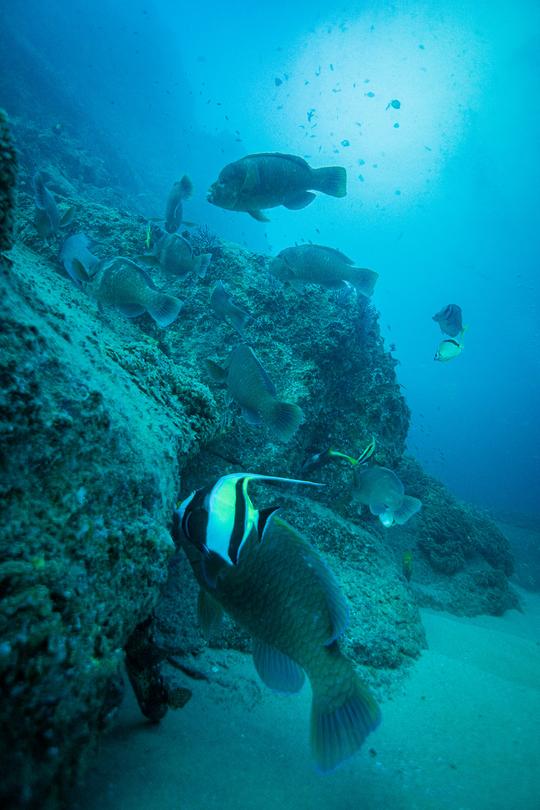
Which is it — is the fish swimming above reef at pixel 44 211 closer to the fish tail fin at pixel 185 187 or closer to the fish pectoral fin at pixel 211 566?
the fish tail fin at pixel 185 187

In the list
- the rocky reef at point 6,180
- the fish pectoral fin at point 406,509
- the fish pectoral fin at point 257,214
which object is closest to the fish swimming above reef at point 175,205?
the fish pectoral fin at point 257,214

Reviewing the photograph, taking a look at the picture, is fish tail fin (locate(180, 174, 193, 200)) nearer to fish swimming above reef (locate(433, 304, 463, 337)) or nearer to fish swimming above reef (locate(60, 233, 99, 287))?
fish swimming above reef (locate(60, 233, 99, 287))

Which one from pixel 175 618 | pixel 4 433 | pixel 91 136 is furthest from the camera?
pixel 91 136

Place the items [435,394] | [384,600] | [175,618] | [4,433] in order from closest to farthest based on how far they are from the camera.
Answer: [4,433] < [175,618] < [384,600] < [435,394]

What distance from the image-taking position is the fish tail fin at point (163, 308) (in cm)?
311

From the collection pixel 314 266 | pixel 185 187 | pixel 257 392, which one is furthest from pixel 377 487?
pixel 185 187

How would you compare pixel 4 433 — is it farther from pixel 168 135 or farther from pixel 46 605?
pixel 168 135

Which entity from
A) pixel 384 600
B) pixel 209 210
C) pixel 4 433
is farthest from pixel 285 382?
pixel 209 210

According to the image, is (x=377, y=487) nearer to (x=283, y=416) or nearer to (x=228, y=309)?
(x=283, y=416)

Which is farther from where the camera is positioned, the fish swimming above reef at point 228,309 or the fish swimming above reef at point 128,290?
the fish swimming above reef at point 228,309

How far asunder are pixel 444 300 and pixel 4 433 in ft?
353

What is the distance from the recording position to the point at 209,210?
32.5 m

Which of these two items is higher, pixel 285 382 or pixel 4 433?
pixel 285 382

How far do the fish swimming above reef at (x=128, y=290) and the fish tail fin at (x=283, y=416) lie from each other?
1.26 meters
